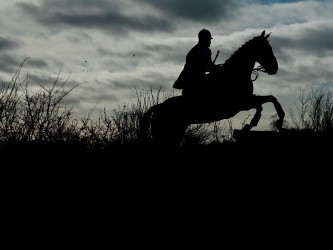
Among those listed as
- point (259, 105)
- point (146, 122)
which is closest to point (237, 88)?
point (259, 105)

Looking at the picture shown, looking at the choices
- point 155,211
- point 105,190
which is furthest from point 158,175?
point 155,211

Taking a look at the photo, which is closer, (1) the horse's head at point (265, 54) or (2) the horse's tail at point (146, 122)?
(1) the horse's head at point (265, 54)

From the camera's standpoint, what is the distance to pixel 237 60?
10297mm

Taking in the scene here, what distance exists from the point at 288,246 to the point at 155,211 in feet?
5.49

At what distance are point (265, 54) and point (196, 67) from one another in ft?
5.60

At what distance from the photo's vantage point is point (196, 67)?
9.96 m

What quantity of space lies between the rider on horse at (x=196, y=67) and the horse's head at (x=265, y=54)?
3.76ft

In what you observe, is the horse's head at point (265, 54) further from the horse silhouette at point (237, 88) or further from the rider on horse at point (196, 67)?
the rider on horse at point (196, 67)

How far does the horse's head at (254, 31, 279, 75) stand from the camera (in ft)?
34.1

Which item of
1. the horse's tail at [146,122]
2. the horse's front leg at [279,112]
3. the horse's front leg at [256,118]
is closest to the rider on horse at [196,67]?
the horse's tail at [146,122]

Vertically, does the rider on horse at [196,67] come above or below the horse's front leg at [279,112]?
above

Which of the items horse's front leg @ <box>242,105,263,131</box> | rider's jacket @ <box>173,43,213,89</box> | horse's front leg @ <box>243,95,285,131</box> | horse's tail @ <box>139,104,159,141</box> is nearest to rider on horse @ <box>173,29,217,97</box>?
rider's jacket @ <box>173,43,213,89</box>

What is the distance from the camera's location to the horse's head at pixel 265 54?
1038 centimetres

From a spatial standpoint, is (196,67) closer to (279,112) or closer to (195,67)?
(195,67)
